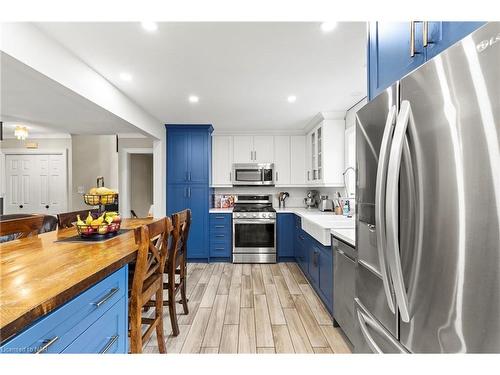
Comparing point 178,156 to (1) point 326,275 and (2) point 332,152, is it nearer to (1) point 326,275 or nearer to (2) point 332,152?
(2) point 332,152

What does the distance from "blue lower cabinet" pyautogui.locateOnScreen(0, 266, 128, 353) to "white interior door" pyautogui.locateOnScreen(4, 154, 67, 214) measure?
5.74m

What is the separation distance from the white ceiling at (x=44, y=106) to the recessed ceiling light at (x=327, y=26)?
2.04 m

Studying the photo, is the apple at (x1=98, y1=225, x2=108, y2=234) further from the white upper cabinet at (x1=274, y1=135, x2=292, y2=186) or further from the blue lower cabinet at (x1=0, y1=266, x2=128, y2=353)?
the white upper cabinet at (x1=274, y1=135, x2=292, y2=186)

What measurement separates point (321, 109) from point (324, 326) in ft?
9.12

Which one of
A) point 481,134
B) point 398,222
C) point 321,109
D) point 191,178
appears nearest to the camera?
point 481,134

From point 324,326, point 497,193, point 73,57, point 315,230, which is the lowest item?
point 324,326

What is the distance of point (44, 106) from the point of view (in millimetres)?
3477

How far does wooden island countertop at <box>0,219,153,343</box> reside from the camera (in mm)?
734

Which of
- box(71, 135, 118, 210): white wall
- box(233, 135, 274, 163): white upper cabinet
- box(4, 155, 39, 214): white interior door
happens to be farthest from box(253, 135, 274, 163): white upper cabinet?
box(4, 155, 39, 214): white interior door

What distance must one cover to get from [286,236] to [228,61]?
3026mm
